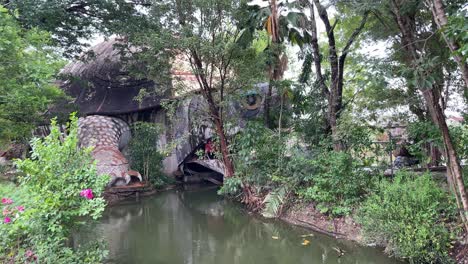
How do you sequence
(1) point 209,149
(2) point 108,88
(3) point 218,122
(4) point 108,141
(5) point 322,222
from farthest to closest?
(2) point 108,88, (4) point 108,141, (1) point 209,149, (3) point 218,122, (5) point 322,222

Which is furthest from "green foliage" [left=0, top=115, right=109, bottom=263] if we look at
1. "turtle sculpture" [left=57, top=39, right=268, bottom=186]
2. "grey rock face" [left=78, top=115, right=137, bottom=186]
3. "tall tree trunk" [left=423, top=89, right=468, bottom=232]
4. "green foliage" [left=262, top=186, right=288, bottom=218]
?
"turtle sculpture" [left=57, top=39, right=268, bottom=186]

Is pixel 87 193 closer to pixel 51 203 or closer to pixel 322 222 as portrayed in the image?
pixel 51 203

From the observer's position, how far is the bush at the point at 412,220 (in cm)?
472

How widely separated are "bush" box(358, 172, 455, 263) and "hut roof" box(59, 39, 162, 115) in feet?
32.6

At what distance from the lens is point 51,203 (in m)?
3.47

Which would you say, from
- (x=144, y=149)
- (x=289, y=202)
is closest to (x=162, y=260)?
(x=289, y=202)

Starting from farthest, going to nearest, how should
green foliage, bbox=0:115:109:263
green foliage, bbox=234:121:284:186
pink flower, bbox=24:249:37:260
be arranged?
green foliage, bbox=234:121:284:186 → pink flower, bbox=24:249:37:260 → green foliage, bbox=0:115:109:263

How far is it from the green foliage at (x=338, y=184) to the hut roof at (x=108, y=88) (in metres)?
8.20

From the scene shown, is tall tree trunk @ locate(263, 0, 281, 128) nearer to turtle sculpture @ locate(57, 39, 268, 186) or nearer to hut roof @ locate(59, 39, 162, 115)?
turtle sculpture @ locate(57, 39, 268, 186)

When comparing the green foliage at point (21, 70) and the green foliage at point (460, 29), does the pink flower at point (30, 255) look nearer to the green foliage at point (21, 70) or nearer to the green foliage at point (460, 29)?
the green foliage at point (21, 70)

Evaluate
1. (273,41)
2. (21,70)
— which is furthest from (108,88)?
(21,70)

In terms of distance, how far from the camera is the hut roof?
45.5 feet

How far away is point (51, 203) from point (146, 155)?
9.26 metres

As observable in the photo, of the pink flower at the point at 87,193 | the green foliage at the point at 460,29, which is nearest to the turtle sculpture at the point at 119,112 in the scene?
the pink flower at the point at 87,193
